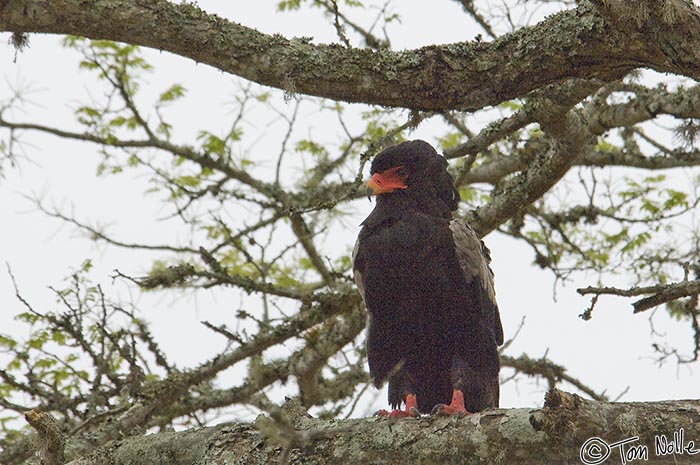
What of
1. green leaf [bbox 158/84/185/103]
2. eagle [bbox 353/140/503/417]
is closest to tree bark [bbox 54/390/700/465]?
eagle [bbox 353/140/503/417]

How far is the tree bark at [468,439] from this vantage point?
3.07 metres

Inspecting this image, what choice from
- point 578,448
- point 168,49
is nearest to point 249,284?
point 168,49

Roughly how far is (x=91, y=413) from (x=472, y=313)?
271 centimetres

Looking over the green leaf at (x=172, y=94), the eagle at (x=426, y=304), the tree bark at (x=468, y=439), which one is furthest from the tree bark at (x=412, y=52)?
the green leaf at (x=172, y=94)

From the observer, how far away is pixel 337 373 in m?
7.03

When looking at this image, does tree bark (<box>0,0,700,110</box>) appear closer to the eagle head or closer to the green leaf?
the eagle head

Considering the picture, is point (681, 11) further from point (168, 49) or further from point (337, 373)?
point (337, 373)

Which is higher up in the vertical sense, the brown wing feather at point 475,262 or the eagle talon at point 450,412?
the brown wing feather at point 475,262

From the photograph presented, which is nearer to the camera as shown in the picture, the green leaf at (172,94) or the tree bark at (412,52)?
the tree bark at (412,52)

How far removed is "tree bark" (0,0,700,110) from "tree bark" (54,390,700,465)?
4.82ft

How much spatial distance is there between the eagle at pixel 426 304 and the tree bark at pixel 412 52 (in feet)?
3.86
